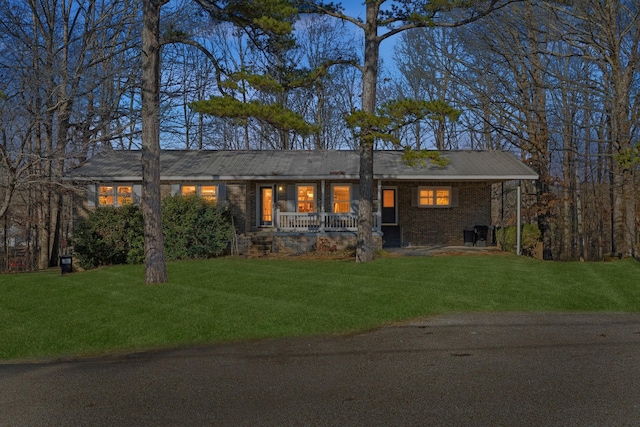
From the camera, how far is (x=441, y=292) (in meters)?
10.9

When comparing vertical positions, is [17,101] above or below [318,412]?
above

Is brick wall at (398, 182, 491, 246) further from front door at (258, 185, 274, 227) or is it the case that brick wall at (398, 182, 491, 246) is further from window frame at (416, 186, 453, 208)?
front door at (258, 185, 274, 227)

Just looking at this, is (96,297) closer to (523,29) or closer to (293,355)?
(293,355)

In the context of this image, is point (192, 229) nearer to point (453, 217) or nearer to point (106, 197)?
point (106, 197)

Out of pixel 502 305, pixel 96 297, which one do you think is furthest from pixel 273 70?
pixel 502 305

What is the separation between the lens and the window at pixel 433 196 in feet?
70.6

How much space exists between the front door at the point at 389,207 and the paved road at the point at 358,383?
13944 mm

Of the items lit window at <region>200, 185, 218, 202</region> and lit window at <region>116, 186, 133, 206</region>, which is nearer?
lit window at <region>116, 186, 133, 206</region>

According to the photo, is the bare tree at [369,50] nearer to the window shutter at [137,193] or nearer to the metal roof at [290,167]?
the metal roof at [290,167]

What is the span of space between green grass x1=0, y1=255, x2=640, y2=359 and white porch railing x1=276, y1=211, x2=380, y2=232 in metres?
4.97

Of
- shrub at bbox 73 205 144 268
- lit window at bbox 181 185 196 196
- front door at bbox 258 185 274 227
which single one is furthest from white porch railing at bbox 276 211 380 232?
shrub at bbox 73 205 144 268

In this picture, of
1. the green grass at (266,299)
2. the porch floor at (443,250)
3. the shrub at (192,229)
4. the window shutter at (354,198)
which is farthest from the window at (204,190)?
the porch floor at (443,250)

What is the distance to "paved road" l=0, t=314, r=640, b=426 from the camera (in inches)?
181

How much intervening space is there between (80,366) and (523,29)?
2025cm
